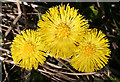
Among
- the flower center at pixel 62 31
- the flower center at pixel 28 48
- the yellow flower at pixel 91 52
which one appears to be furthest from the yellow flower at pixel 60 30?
the flower center at pixel 28 48

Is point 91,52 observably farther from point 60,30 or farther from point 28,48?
point 28,48

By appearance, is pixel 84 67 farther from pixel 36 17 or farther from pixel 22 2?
pixel 22 2

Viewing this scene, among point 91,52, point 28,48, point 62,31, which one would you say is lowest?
point 91,52

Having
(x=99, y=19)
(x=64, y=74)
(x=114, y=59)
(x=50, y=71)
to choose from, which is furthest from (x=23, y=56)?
(x=114, y=59)

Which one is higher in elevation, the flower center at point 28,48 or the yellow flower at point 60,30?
the yellow flower at point 60,30

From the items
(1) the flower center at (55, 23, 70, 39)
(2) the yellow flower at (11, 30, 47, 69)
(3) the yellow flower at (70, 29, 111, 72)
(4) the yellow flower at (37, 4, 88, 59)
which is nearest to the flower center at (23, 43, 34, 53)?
(2) the yellow flower at (11, 30, 47, 69)

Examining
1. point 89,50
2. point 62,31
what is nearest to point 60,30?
point 62,31

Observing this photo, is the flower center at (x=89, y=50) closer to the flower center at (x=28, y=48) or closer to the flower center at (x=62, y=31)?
the flower center at (x=62, y=31)
